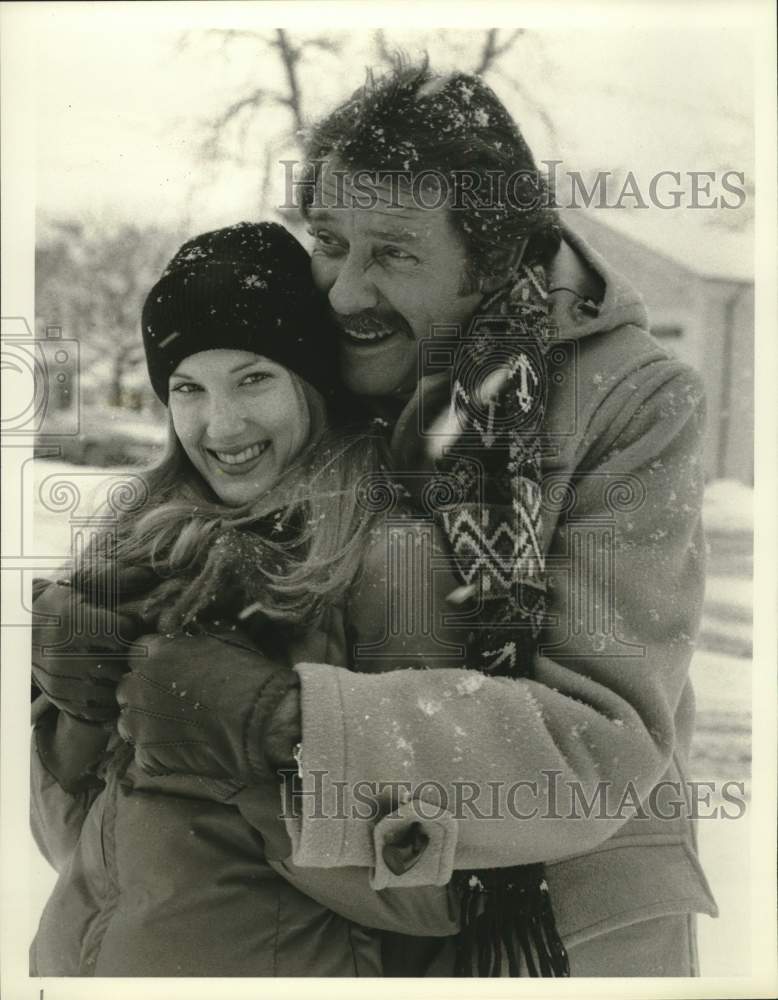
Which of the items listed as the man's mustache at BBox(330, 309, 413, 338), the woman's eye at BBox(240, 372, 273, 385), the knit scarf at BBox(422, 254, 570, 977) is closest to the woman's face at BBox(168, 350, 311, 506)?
the woman's eye at BBox(240, 372, 273, 385)

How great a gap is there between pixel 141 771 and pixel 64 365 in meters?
0.59

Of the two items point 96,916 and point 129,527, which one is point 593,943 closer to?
point 96,916

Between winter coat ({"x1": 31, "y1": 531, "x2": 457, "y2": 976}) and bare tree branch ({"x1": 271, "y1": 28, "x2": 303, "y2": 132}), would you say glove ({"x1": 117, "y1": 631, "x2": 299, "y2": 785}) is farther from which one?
bare tree branch ({"x1": 271, "y1": 28, "x2": 303, "y2": 132})

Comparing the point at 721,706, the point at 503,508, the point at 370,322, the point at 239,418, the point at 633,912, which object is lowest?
the point at 633,912

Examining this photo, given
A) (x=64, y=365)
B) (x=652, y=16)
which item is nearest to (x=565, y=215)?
(x=652, y=16)

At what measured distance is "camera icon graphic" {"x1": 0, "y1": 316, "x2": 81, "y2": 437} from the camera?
1646 millimetres

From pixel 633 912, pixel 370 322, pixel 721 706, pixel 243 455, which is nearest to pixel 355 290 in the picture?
pixel 370 322

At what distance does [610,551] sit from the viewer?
158 centimetres

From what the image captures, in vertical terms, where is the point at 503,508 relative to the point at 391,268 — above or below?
below

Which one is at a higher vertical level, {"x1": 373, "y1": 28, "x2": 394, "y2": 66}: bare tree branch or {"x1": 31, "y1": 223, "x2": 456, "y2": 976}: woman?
{"x1": 373, "y1": 28, "x2": 394, "y2": 66}: bare tree branch

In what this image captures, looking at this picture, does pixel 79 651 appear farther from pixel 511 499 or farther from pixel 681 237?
pixel 681 237

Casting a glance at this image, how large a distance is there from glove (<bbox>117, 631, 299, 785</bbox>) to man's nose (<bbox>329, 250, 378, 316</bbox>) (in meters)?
0.49

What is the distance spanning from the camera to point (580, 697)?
1.56 meters

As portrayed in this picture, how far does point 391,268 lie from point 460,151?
189 millimetres
